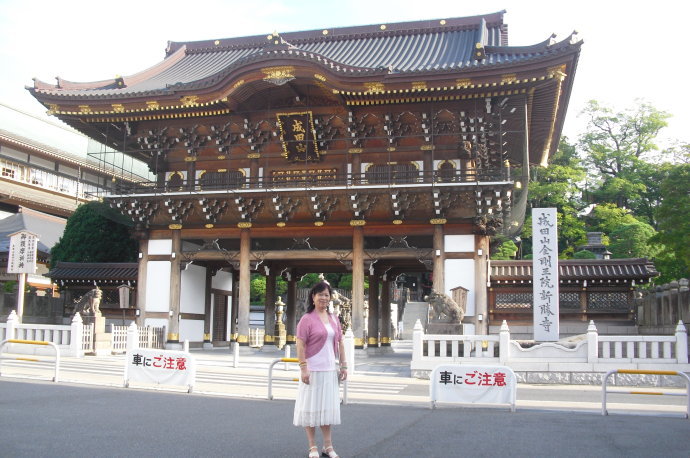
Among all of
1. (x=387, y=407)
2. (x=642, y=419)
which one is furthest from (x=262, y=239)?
(x=642, y=419)

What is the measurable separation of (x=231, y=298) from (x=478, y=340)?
54.7ft

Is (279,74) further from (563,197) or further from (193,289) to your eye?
(563,197)

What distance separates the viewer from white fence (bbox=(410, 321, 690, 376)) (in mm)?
14648

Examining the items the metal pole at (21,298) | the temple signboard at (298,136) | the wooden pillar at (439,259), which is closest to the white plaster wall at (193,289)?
the metal pole at (21,298)

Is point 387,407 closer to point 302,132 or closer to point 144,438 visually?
point 144,438

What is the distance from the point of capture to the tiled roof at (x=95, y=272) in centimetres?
2533

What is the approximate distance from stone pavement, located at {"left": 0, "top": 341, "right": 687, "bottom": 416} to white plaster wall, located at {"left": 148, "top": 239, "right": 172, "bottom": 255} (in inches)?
214

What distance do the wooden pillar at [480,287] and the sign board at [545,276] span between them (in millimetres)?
3493

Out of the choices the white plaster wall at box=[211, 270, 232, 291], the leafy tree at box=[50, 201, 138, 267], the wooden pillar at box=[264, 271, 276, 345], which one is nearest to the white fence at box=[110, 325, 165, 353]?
the white plaster wall at box=[211, 270, 232, 291]

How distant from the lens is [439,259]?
68.8 feet

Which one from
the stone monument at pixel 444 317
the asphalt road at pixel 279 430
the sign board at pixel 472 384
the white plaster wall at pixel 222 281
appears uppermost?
the white plaster wall at pixel 222 281

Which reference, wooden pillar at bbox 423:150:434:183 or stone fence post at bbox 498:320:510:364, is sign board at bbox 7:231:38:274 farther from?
stone fence post at bbox 498:320:510:364

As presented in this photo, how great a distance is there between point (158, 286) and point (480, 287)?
473 inches

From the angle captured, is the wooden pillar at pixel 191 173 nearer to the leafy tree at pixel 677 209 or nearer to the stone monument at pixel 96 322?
the stone monument at pixel 96 322
